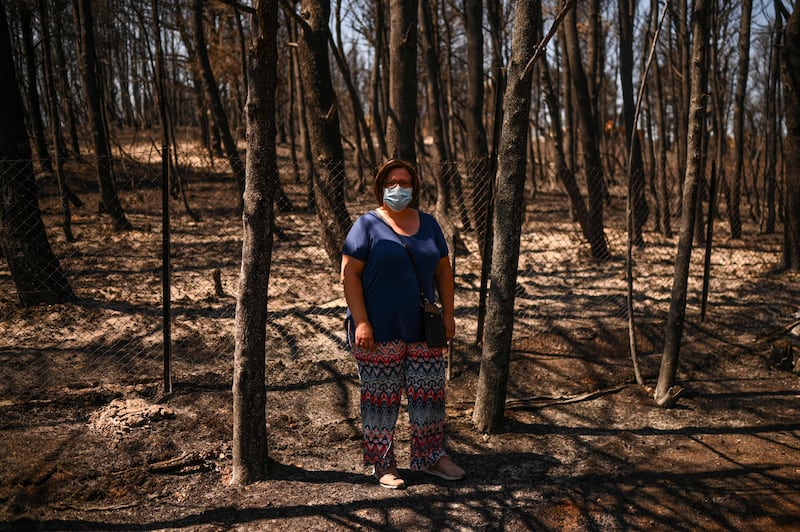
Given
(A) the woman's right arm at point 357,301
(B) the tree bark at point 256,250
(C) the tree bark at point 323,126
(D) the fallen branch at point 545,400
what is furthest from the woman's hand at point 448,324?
(C) the tree bark at point 323,126

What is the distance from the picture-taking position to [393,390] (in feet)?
13.0

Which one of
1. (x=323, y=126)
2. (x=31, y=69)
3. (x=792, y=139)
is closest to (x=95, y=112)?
(x=31, y=69)

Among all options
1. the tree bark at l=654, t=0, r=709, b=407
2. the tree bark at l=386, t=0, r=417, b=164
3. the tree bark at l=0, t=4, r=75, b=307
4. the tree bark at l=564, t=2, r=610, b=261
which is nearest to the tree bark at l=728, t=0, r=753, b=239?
the tree bark at l=564, t=2, r=610, b=261

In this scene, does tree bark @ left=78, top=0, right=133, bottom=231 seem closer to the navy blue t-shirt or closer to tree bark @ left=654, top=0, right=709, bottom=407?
the navy blue t-shirt

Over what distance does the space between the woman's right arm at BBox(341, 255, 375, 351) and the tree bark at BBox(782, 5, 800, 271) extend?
7407mm

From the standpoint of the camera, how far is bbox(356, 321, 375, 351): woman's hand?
378cm

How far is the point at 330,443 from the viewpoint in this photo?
14.9ft

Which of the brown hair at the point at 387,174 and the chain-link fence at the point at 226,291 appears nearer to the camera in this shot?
the brown hair at the point at 387,174

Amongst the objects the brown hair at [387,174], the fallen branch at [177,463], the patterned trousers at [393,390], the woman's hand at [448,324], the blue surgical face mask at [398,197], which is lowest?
the fallen branch at [177,463]

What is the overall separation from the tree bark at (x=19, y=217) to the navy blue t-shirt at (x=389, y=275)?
12.5 ft

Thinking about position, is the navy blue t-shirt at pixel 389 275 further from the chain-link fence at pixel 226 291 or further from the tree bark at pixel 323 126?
the tree bark at pixel 323 126

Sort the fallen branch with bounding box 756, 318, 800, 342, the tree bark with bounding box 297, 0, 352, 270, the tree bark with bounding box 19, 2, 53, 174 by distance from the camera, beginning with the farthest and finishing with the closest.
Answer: the tree bark with bounding box 19, 2, 53, 174
the tree bark with bounding box 297, 0, 352, 270
the fallen branch with bounding box 756, 318, 800, 342

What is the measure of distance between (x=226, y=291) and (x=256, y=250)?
12.8ft

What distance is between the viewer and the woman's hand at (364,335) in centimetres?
378
